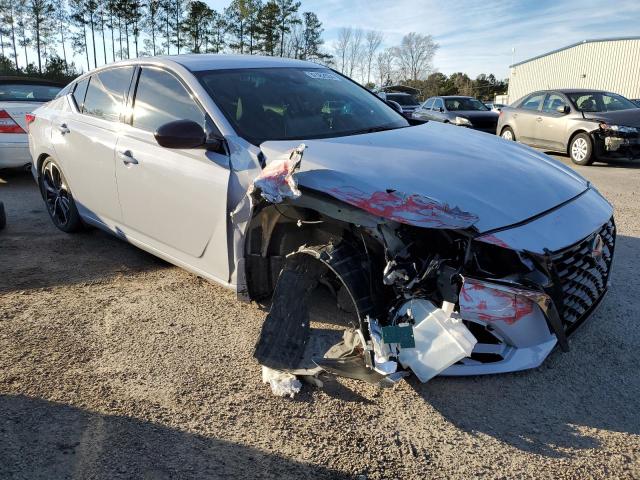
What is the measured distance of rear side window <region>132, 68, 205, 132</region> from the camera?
3381 mm

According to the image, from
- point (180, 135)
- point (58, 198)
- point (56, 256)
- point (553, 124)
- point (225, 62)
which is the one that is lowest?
point (56, 256)

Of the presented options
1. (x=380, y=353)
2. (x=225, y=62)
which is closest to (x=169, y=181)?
(x=225, y=62)

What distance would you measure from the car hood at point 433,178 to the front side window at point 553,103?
877 cm

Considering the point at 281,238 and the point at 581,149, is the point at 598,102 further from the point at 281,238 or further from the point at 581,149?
the point at 281,238

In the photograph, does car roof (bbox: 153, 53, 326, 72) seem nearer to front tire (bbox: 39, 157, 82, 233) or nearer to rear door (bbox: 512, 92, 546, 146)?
front tire (bbox: 39, 157, 82, 233)

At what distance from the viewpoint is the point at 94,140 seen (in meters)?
4.12

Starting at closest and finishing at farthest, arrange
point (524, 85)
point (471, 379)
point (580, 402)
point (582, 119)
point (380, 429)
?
point (380, 429) → point (580, 402) → point (471, 379) → point (582, 119) → point (524, 85)

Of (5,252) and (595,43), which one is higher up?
(595,43)

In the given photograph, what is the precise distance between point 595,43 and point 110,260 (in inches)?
1857

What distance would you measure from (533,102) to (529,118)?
0.52 m

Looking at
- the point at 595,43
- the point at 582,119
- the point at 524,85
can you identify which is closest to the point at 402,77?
the point at 524,85

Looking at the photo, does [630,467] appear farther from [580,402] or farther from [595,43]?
[595,43]

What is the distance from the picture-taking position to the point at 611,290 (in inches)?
146

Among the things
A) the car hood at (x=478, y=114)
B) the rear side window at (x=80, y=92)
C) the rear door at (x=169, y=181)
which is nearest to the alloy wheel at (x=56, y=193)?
the rear side window at (x=80, y=92)
